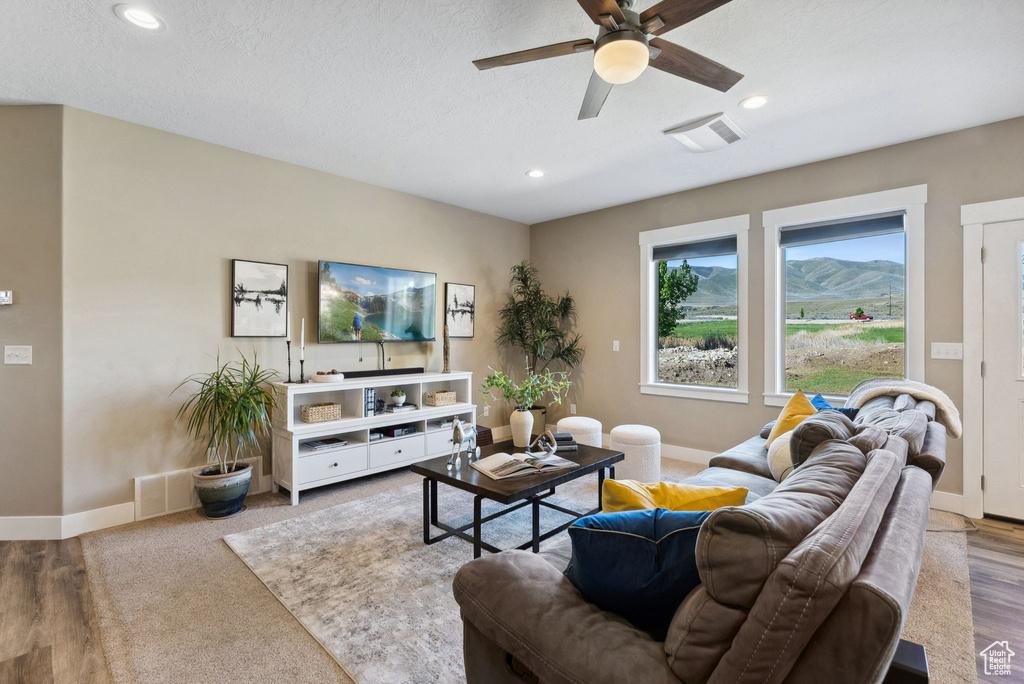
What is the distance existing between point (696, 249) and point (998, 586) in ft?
10.4

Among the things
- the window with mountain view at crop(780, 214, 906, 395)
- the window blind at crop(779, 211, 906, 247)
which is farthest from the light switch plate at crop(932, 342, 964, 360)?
the window blind at crop(779, 211, 906, 247)

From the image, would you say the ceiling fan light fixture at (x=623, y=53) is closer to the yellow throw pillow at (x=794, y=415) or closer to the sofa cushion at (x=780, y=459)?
the sofa cushion at (x=780, y=459)

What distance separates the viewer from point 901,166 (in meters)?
3.47

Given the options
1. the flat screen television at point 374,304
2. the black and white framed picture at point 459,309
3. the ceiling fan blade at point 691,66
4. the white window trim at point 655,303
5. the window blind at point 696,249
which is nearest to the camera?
the ceiling fan blade at point 691,66

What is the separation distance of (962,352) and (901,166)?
1391 millimetres

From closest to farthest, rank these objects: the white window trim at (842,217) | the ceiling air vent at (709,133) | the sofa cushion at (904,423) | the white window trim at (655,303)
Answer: the sofa cushion at (904,423)
the ceiling air vent at (709,133)
the white window trim at (842,217)
the white window trim at (655,303)

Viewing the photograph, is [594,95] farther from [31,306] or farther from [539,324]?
[31,306]

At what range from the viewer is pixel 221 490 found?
3129mm

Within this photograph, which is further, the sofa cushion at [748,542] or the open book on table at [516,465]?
the open book on table at [516,465]

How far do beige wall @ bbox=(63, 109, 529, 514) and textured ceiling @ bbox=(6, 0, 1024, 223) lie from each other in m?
0.24

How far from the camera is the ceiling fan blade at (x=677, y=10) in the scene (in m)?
1.66

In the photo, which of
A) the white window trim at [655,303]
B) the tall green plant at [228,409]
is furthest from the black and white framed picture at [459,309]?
the tall green plant at [228,409]

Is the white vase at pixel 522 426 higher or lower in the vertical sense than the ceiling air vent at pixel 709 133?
lower

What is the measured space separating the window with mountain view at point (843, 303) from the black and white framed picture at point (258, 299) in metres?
4.21
